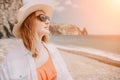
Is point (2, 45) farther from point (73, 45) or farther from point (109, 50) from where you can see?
point (109, 50)

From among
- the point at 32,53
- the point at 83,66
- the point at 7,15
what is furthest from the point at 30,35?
the point at 83,66

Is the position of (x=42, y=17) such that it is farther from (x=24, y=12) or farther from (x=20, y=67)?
(x=20, y=67)

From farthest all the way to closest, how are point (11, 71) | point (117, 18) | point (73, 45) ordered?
point (117, 18) < point (73, 45) < point (11, 71)

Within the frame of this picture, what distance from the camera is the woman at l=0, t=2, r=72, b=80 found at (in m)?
2.06

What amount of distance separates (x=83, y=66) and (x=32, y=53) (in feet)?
1.12

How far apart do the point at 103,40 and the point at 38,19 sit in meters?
0.46

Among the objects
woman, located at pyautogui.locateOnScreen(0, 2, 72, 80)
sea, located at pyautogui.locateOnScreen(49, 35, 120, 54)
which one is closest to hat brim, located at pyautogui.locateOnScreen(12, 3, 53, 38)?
woman, located at pyautogui.locateOnScreen(0, 2, 72, 80)

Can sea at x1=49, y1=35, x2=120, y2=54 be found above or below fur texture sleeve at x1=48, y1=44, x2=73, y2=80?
above

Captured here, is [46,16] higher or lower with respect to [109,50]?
higher

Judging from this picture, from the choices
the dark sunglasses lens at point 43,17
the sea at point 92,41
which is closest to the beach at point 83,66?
the sea at point 92,41

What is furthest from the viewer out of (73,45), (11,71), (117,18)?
(117,18)

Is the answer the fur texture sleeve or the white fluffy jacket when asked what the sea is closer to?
the fur texture sleeve

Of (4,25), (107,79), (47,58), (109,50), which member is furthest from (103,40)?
(4,25)

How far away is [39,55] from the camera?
2.10 metres
